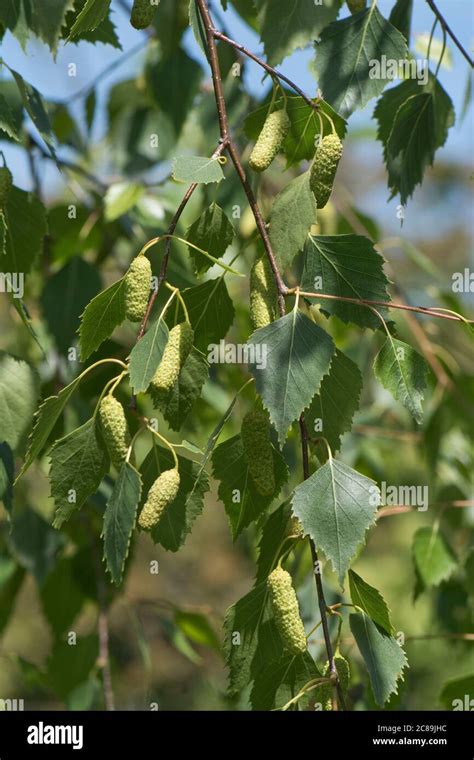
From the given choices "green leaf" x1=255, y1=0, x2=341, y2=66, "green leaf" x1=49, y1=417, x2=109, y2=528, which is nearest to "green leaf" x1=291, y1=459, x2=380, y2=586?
"green leaf" x1=49, y1=417, x2=109, y2=528

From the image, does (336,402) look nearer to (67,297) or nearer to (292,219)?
(292,219)

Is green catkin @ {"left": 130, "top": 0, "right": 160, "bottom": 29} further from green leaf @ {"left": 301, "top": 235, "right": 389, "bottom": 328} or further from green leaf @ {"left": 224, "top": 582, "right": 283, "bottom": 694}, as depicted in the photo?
green leaf @ {"left": 224, "top": 582, "right": 283, "bottom": 694}

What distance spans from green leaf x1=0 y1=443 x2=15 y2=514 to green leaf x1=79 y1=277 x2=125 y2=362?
13 centimetres

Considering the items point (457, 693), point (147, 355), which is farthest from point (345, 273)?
point (457, 693)

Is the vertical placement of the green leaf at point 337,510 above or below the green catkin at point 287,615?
above

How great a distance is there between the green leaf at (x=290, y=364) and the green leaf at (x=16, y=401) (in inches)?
10.4

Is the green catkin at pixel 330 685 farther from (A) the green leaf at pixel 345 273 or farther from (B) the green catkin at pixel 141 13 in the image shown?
(B) the green catkin at pixel 141 13

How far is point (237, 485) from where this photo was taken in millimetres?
741

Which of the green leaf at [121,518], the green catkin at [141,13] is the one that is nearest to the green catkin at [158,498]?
the green leaf at [121,518]

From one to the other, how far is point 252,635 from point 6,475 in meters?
0.24

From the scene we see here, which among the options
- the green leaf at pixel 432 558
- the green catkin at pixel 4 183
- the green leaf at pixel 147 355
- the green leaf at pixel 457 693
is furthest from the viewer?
the green leaf at pixel 432 558

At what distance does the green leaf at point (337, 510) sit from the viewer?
0.65 meters
